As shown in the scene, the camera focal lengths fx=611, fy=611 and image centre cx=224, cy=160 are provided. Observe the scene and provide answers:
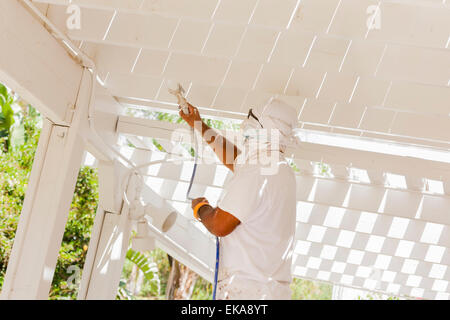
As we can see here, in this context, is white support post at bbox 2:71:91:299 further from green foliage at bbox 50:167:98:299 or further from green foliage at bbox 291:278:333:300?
green foliage at bbox 291:278:333:300

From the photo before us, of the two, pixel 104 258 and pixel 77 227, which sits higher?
pixel 77 227

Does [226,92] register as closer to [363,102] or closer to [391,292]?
[363,102]

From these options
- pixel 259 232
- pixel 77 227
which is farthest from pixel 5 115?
pixel 259 232

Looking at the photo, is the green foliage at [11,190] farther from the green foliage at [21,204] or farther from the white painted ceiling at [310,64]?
the white painted ceiling at [310,64]

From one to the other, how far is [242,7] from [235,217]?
1.05m

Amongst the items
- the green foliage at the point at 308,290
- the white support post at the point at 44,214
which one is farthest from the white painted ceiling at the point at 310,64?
the green foliage at the point at 308,290

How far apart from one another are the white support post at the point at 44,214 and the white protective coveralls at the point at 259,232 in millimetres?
1082

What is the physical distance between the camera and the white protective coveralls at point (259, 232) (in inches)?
103

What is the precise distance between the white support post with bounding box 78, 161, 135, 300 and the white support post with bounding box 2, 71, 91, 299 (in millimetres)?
1025

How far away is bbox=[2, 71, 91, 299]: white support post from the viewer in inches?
129

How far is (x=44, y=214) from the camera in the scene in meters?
3.32

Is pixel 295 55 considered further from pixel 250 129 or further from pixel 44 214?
pixel 44 214

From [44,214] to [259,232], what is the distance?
4.24 feet
